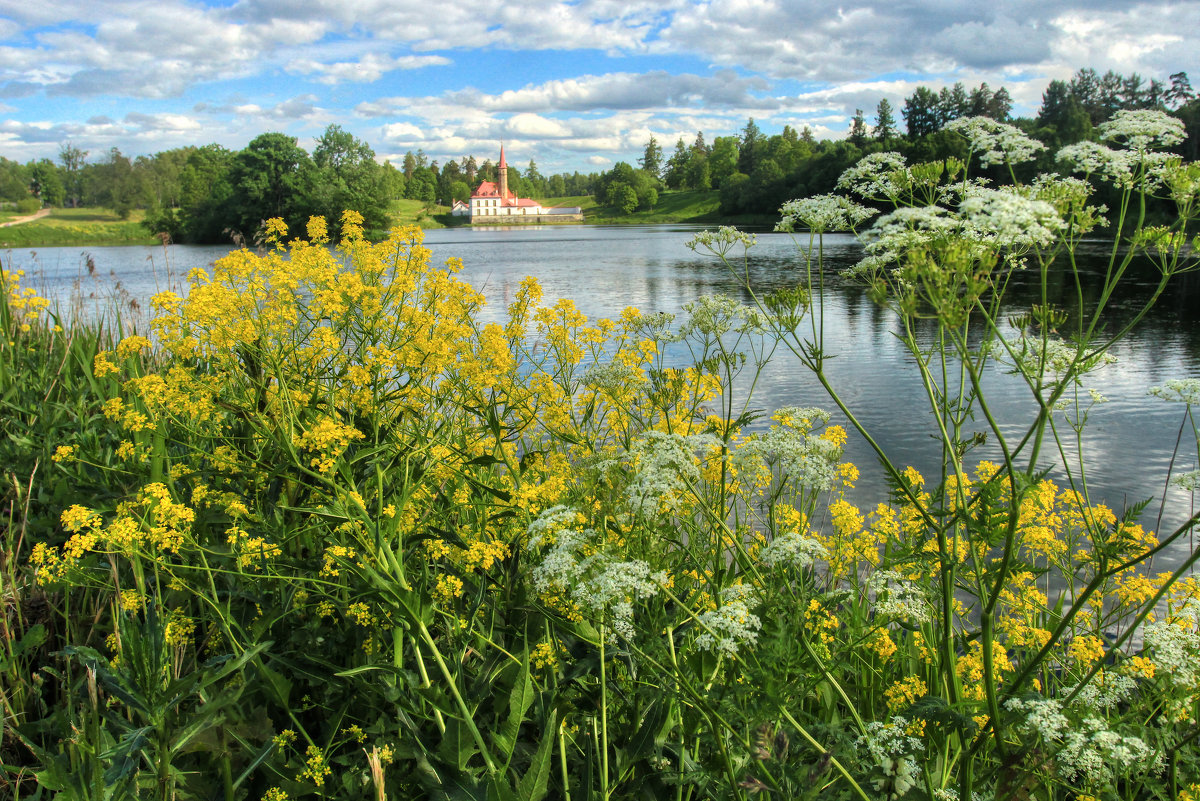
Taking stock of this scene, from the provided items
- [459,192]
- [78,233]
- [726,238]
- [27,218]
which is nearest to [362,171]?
[78,233]

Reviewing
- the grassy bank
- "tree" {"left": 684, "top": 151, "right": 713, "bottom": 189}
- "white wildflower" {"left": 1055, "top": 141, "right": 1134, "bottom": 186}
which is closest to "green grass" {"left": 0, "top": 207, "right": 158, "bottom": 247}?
the grassy bank

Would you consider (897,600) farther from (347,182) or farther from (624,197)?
(624,197)

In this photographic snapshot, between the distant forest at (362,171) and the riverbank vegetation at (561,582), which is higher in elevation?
the distant forest at (362,171)

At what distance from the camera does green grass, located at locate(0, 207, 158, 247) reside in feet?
175

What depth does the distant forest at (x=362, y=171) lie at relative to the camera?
51.2 meters

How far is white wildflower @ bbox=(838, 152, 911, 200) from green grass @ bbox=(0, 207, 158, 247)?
5849 centimetres

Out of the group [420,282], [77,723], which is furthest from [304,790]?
[420,282]

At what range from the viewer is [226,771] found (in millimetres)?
1962

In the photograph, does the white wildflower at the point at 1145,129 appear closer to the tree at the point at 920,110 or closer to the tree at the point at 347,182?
the tree at the point at 347,182

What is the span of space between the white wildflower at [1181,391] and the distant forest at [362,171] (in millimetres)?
26380

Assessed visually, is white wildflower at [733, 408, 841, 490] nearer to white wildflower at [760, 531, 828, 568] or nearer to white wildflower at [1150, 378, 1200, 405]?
white wildflower at [760, 531, 828, 568]

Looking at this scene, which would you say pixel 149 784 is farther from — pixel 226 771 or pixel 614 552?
pixel 614 552

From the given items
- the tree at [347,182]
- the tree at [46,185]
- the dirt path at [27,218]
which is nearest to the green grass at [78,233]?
the dirt path at [27,218]

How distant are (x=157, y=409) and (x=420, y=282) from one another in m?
1.27
